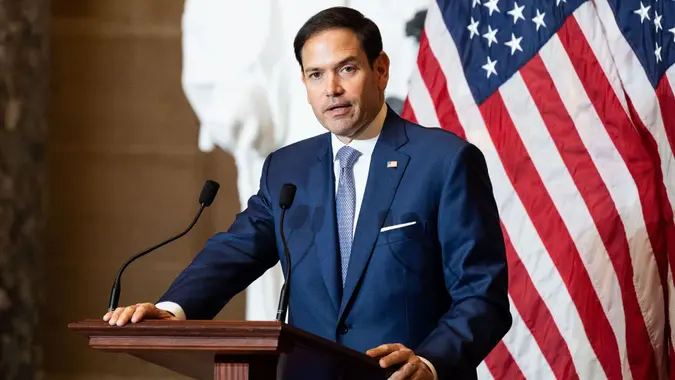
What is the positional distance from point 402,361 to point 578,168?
2.07 metres

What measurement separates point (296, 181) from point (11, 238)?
7.18 ft

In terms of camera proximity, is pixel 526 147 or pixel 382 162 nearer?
pixel 382 162

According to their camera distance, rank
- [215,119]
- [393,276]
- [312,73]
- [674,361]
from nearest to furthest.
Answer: [393,276] → [312,73] → [674,361] → [215,119]

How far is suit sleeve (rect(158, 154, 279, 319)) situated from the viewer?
2.51 metres

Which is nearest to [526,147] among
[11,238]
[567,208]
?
[567,208]

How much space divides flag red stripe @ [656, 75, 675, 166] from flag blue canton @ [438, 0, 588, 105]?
0.48m

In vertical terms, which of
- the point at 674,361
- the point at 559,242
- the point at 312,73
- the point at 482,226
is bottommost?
the point at 674,361

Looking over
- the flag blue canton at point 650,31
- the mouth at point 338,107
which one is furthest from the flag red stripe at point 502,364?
the mouth at point 338,107

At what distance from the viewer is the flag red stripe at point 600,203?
379cm

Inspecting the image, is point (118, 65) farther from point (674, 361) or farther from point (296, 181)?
point (674, 361)

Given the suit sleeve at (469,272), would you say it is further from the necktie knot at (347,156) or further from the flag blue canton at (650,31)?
the flag blue canton at (650,31)

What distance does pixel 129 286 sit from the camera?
4.48 metres

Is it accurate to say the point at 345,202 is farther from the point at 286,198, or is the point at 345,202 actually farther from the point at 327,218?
the point at 286,198

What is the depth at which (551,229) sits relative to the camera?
12.7 feet
